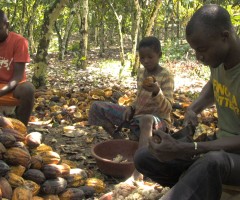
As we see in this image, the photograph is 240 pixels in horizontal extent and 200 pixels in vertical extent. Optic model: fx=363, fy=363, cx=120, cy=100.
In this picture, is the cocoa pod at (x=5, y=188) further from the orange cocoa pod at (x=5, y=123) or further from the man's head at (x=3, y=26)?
the man's head at (x=3, y=26)

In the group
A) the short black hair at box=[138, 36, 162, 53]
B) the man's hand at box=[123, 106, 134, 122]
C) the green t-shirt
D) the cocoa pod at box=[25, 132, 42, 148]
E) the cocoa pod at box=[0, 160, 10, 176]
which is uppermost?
the short black hair at box=[138, 36, 162, 53]

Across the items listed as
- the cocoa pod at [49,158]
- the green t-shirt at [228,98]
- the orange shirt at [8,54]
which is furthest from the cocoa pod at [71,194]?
the orange shirt at [8,54]

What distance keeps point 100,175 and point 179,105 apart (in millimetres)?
2206

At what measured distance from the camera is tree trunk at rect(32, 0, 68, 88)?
6160 millimetres

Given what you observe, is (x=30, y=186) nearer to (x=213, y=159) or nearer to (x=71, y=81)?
(x=213, y=159)

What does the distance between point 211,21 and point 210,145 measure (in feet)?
2.35

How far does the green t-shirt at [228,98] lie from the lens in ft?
7.24

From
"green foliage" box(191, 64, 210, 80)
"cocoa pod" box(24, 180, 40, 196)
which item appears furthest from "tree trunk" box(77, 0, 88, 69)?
"cocoa pod" box(24, 180, 40, 196)

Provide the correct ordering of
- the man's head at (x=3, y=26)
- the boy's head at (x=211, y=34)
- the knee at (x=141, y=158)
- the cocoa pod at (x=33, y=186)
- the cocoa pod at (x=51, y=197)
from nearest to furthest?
the boy's head at (x=211, y=34), the knee at (x=141, y=158), the cocoa pod at (x=33, y=186), the cocoa pod at (x=51, y=197), the man's head at (x=3, y=26)

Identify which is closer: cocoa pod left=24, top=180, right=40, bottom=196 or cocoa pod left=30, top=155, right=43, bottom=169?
cocoa pod left=24, top=180, right=40, bottom=196

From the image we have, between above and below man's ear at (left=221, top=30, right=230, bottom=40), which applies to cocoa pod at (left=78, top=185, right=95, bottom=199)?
below

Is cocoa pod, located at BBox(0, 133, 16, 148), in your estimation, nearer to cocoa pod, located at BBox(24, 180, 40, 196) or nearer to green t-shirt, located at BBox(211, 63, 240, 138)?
cocoa pod, located at BBox(24, 180, 40, 196)

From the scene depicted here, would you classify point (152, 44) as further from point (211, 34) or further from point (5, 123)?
point (5, 123)

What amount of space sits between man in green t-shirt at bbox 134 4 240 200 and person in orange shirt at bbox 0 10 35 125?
1.86 m
